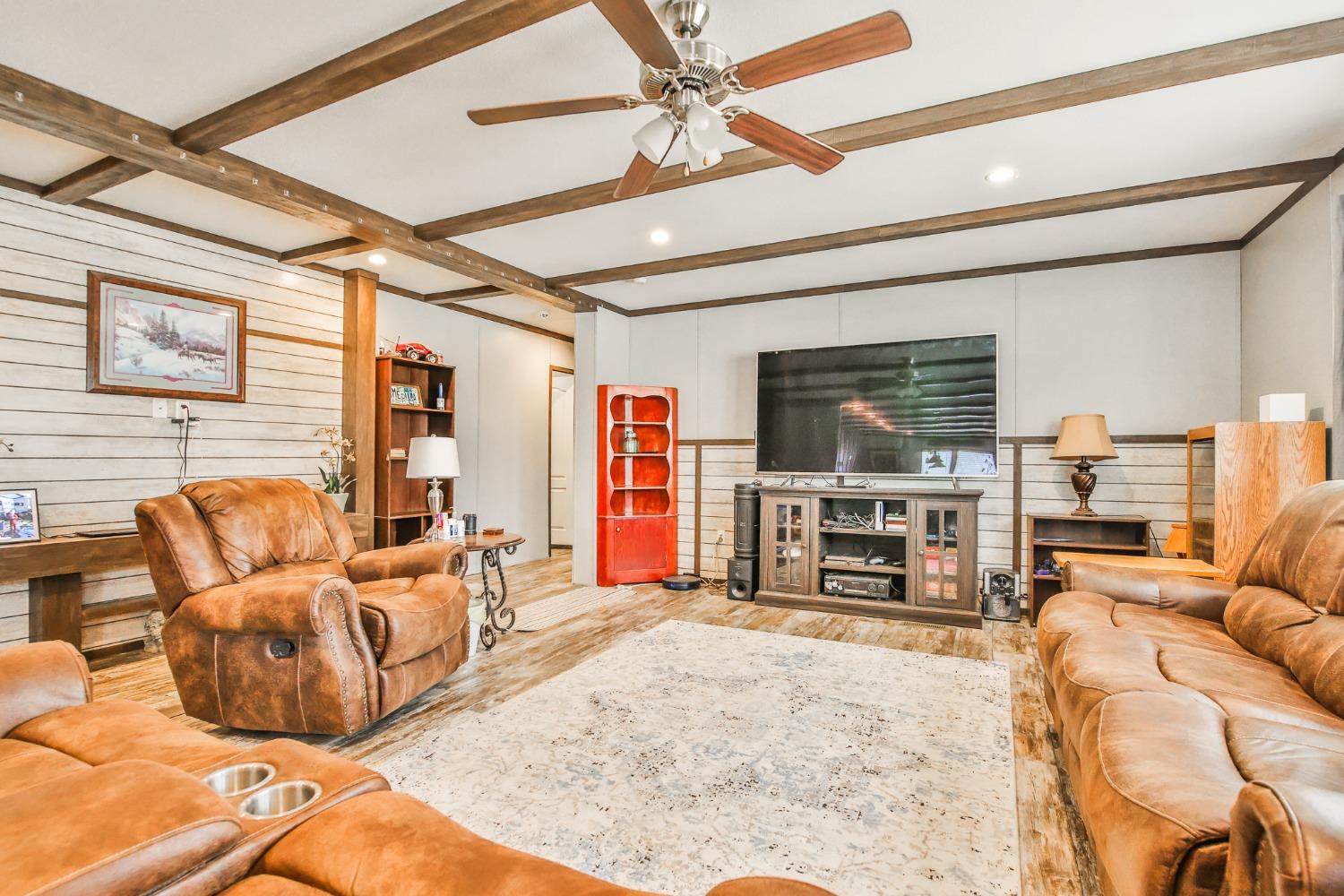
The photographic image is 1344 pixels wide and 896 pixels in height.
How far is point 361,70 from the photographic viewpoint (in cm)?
227

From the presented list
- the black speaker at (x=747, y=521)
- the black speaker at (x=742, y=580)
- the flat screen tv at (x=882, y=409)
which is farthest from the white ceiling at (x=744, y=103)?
the black speaker at (x=742, y=580)

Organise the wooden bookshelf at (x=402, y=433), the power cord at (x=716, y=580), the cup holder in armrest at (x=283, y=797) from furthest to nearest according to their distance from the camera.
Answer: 1. the power cord at (x=716, y=580)
2. the wooden bookshelf at (x=402, y=433)
3. the cup holder in armrest at (x=283, y=797)

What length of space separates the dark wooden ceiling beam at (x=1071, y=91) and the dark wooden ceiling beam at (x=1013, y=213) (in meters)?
1.14

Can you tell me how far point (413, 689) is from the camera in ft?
8.75

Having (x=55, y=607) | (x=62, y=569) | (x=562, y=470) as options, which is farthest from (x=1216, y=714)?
(x=562, y=470)

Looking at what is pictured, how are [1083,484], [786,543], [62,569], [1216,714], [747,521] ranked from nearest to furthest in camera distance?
[1216,714], [62,569], [1083,484], [786,543], [747,521]

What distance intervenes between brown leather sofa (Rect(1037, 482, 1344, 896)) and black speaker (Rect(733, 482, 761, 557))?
2.60 meters

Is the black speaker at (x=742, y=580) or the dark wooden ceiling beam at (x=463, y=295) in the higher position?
the dark wooden ceiling beam at (x=463, y=295)

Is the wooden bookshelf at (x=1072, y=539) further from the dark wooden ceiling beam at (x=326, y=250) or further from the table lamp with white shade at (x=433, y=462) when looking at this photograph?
the dark wooden ceiling beam at (x=326, y=250)

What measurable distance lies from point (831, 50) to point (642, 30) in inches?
20.6

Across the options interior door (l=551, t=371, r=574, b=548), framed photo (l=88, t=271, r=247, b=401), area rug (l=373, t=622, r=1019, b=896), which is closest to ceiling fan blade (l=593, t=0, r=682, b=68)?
area rug (l=373, t=622, r=1019, b=896)

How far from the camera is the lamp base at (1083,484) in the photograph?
4.13 meters

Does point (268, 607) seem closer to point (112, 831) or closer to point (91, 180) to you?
point (112, 831)

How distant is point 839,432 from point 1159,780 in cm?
383
